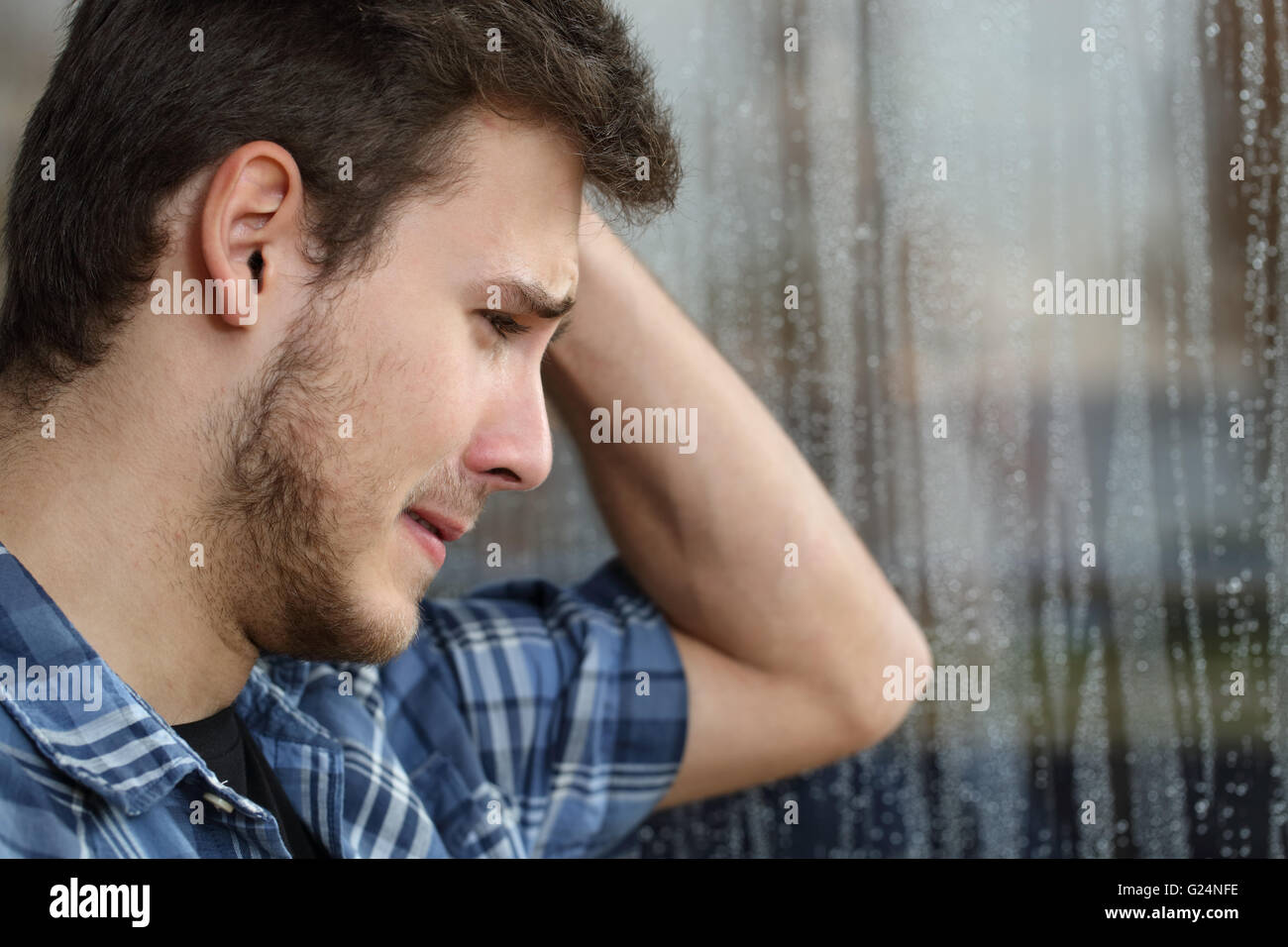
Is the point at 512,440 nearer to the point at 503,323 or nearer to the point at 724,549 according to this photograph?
the point at 503,323

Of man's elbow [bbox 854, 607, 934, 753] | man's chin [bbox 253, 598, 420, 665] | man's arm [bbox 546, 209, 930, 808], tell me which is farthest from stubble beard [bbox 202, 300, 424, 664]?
man's elbow [bbox 854, 607, 934, 753]

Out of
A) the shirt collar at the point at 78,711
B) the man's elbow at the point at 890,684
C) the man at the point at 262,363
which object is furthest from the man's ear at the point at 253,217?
the man's elbow at the point at 890,684

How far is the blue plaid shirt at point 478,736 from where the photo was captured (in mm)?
848

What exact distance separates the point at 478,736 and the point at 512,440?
31 cm

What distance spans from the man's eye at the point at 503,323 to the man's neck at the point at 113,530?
0.70 ft

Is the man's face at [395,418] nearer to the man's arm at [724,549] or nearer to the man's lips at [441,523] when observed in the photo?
the man's lips at [441,523]

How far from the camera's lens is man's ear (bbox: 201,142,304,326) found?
69cm

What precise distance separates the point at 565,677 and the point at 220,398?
1.35 ft

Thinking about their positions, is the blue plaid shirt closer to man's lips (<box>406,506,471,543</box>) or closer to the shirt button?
the shirt button

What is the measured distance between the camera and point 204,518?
72 centimetres

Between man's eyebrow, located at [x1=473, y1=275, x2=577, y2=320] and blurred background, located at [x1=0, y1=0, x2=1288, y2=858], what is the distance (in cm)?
62

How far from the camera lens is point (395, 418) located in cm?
74

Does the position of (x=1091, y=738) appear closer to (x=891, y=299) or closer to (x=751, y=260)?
(x=891, y=299)

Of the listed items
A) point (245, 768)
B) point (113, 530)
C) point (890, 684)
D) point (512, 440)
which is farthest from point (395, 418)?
point (890, 684)
